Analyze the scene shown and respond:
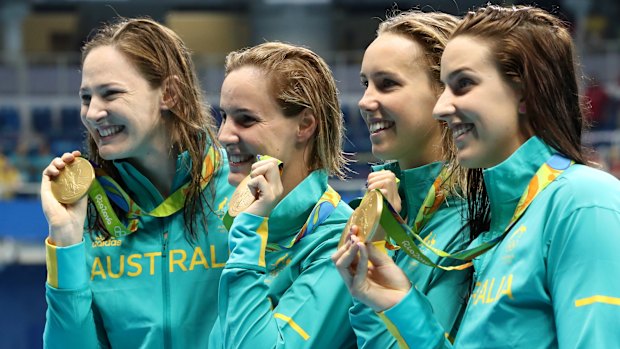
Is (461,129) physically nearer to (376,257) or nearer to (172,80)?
(376,257)

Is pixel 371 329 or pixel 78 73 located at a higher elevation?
pixel 371 329

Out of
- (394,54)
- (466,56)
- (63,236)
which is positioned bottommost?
(63,236)

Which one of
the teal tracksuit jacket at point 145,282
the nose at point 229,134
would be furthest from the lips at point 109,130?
the nose at point 229,134

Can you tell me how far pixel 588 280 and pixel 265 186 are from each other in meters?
0.77

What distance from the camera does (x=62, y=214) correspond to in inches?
92.8

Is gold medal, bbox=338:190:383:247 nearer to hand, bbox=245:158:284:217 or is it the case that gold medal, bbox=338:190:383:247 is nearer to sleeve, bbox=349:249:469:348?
sleeve, bbox=349:249:469:348

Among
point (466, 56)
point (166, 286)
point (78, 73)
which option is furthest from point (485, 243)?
point (78, 73)

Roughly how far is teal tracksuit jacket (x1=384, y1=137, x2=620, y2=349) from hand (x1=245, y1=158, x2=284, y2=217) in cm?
44

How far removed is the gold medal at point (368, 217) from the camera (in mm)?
1627

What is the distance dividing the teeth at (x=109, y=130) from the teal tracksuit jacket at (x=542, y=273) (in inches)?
40.3

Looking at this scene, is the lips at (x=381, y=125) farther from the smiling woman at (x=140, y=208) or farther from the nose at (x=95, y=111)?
the nose at (x=95, y=111)

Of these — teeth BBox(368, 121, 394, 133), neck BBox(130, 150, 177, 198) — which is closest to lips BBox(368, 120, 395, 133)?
teeth BBox(368, 121, 394, 133)

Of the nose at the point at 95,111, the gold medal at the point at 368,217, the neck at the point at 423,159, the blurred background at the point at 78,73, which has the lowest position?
the blurred background at the point at 78,73

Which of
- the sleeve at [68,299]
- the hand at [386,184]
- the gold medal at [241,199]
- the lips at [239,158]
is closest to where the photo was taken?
the hand at [386,184]
